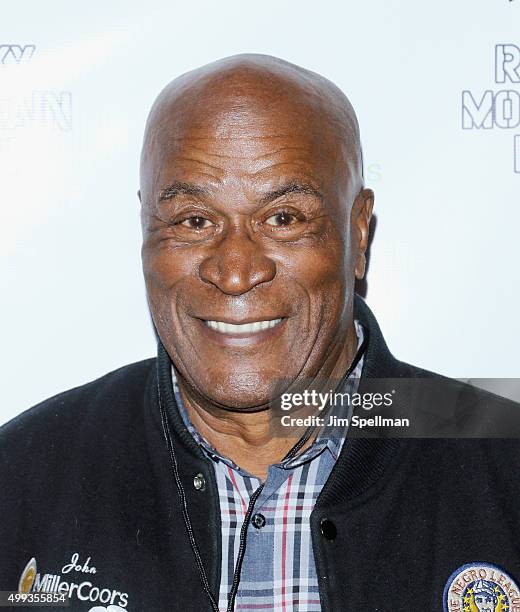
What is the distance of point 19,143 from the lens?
1.80 m

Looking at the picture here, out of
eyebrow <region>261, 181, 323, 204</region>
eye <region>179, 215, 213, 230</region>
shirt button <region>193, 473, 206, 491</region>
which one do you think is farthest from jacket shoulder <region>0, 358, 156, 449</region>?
eyebrow <region>261, 181, 323, 204</region>

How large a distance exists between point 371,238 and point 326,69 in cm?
33

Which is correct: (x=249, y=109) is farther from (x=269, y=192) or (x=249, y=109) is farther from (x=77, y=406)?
(x=77, y=406)

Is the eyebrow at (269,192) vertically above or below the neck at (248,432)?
above

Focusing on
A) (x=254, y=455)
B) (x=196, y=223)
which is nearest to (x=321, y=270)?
(x=196, y=223)

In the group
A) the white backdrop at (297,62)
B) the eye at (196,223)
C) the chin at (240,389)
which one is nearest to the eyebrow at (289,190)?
the eye at (196,223)

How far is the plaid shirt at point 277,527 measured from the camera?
1.42m

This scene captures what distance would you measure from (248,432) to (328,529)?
8.7 inches

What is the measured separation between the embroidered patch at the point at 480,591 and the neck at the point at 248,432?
1.05 feet

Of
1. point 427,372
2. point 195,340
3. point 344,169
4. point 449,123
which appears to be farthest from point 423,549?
point 449,123

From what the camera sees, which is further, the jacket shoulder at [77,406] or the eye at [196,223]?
the jacket shoulder at [77,406]

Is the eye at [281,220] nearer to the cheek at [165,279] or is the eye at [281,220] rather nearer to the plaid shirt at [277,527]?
the cheek at [165,279]

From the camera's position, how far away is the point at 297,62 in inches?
69.1

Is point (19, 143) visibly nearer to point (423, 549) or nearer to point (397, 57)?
point (397, 57)
